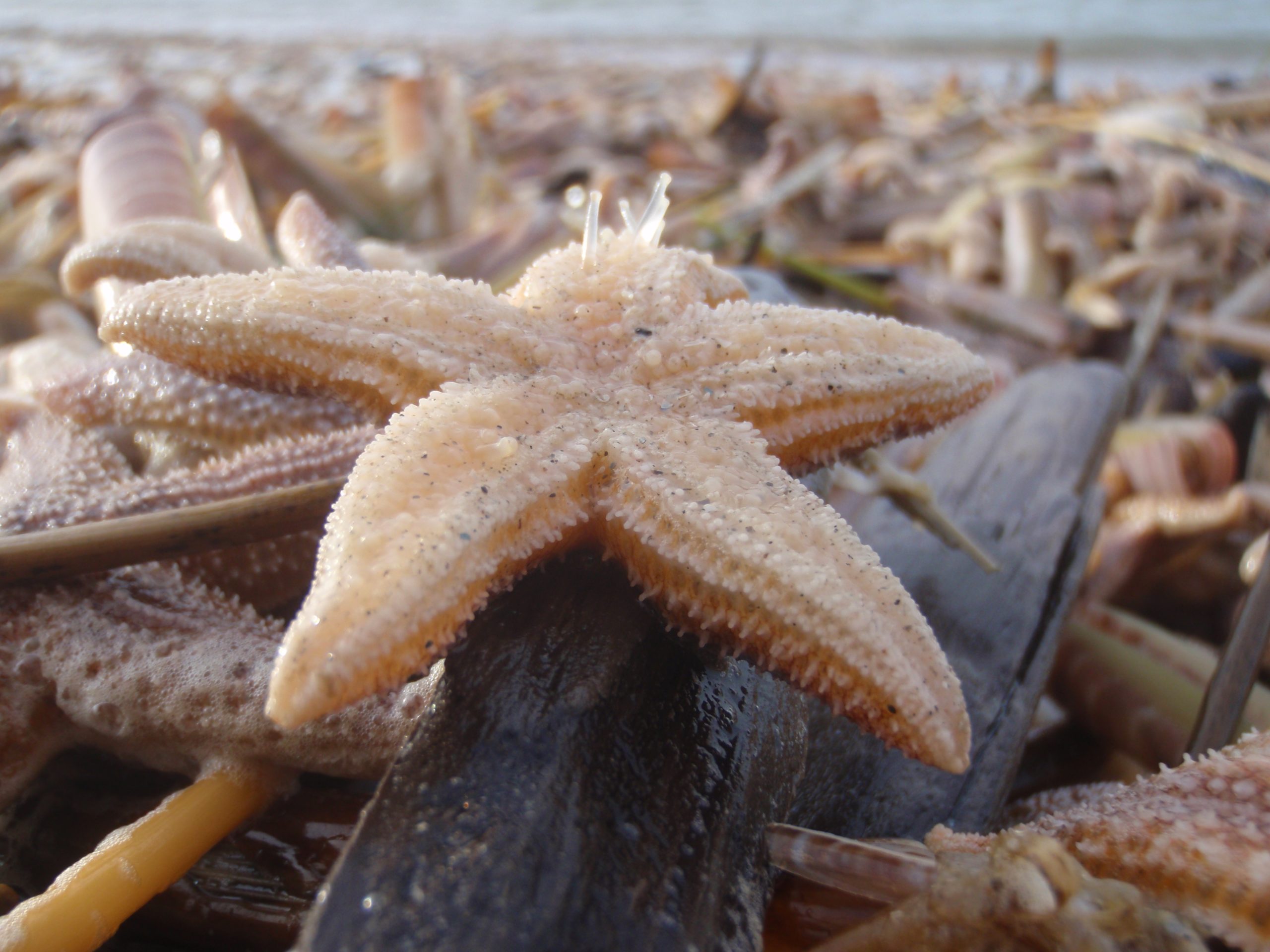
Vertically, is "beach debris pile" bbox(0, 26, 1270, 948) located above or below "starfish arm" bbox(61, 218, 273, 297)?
below

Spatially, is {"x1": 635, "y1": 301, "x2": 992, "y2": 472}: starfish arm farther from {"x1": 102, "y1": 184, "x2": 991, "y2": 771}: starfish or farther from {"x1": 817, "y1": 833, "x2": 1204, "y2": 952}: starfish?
{"x1": 817, "y1": 833, "x2": 1204, "y2": 952}: starfish

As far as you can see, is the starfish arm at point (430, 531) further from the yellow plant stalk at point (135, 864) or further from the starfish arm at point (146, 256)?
the starfish arm at point (146, 256)

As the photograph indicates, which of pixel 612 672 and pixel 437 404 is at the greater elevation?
pixel 437 404

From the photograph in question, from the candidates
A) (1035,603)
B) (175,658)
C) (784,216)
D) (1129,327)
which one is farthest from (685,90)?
(175,658)

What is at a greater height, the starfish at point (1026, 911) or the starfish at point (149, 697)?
the starfish at point (1026, 911)

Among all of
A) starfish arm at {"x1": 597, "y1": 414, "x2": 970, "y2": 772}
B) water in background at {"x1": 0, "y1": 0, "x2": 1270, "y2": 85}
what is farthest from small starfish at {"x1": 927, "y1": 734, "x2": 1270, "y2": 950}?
water in background at {"x1": 0, "y1": 0, "x2": 1270, "y2": 85}

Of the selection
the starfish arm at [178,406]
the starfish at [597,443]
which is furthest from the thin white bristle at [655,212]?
the starfish arm at [178,406]

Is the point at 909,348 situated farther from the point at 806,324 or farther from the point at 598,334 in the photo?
the point at 598,334
